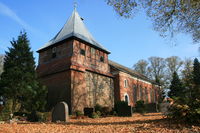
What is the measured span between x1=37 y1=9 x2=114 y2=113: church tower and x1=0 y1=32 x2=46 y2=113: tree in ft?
6.60

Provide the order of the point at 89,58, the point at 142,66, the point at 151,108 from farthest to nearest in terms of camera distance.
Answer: the point at 142,66, the point at 151,108, the point at 89,58

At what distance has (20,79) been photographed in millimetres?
19188

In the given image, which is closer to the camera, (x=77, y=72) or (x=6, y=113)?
(x=6, y=113)

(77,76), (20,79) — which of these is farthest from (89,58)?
(20,79)

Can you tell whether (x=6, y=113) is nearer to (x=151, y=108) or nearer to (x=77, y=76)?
(x=77, y=76)

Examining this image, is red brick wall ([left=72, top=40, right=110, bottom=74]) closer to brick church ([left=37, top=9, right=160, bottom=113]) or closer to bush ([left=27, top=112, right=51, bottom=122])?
brick church ([left=37, top=9, right=160, bottom=113])

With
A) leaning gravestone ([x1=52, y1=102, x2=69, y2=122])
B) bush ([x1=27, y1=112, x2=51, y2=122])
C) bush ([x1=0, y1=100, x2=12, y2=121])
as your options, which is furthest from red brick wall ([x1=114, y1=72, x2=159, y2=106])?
bush ([x1=0, y1=100, x2=12, y2=121])

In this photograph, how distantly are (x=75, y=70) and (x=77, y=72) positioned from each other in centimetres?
38

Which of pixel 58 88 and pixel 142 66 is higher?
pixel 142 66

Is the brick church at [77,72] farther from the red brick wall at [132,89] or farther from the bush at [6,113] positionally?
the bush at [6,113]

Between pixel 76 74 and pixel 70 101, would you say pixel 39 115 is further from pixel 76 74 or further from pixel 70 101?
pixel 76 74

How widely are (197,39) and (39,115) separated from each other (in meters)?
12.6

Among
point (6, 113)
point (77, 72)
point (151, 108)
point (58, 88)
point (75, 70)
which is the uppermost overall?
point (75, 70)

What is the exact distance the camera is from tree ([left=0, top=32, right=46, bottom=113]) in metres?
18.4
